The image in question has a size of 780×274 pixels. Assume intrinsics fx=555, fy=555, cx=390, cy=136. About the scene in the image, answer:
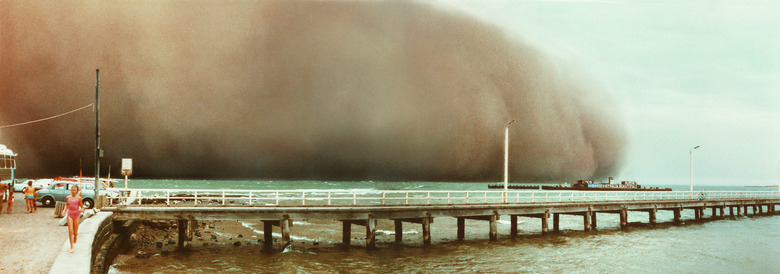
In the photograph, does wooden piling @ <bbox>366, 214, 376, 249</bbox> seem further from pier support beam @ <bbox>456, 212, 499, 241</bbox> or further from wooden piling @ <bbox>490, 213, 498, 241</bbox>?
wooden piling @ <bbox>490, 213, 498, 241</bbox>

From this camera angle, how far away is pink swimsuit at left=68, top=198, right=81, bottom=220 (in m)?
14.3

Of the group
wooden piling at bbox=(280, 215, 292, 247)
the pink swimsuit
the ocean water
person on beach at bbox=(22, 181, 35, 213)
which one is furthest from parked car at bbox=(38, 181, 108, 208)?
the pink swimsuit

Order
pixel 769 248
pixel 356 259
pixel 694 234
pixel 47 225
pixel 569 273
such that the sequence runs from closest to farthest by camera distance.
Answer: pixel 47 225 < pixel 569 273 < pixel 356 259 < pixel 769 248 < pixel 694 234

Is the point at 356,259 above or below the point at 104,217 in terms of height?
below

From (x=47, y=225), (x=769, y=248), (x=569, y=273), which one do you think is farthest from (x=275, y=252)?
(x=769, y=248)

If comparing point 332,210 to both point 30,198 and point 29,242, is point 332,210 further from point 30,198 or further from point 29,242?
point 29,242

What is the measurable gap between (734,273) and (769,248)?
14.1m

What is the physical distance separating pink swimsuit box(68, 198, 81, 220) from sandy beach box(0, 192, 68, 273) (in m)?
1.12

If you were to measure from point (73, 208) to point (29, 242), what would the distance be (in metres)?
3.24

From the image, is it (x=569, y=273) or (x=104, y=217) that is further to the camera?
(x=569, y=273)

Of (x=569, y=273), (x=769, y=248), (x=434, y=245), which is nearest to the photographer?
(x=569, y=273)

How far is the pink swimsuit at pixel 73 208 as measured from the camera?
14.3 m

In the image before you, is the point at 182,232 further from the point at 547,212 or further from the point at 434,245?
the point at 547,212

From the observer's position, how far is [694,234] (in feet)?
154
